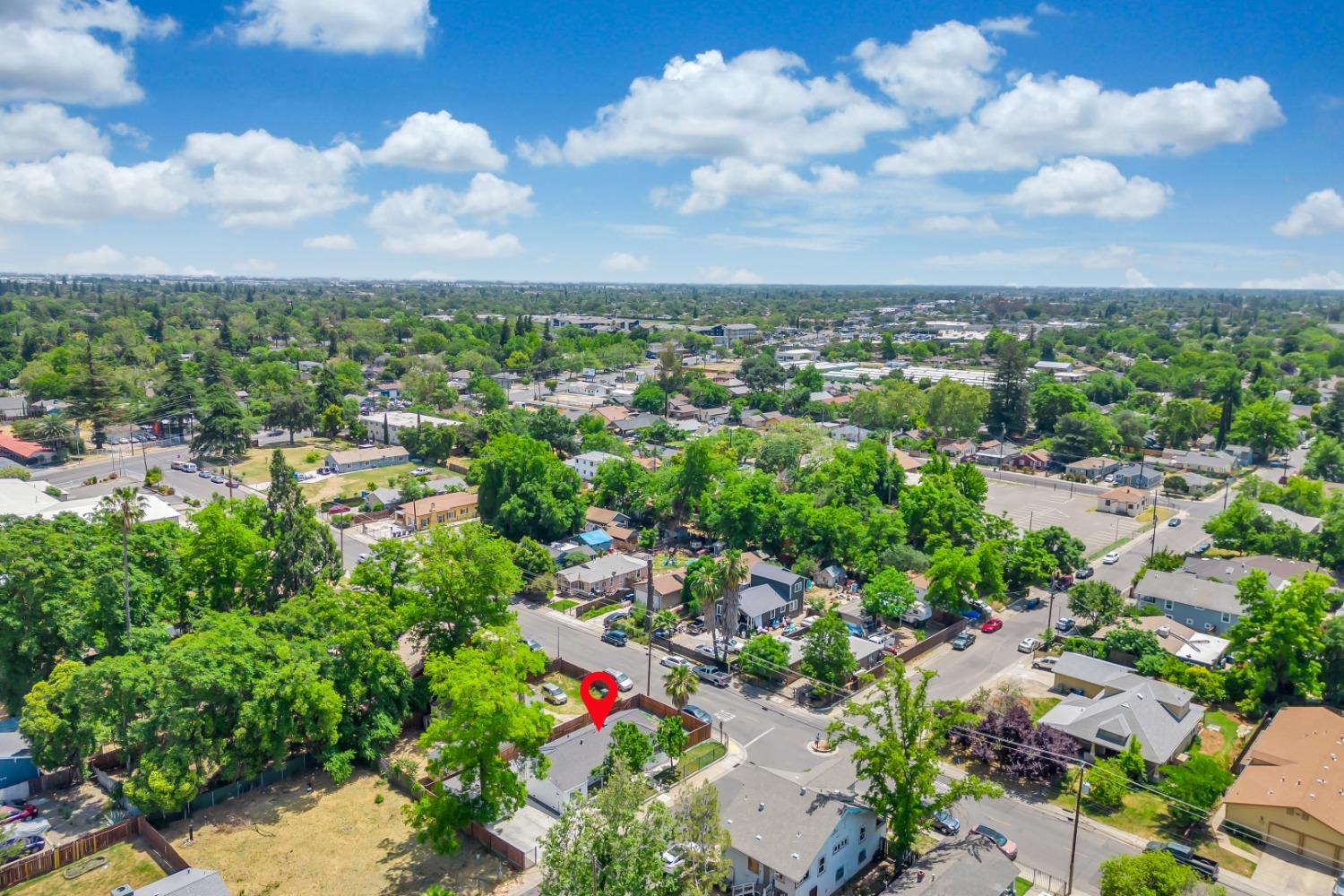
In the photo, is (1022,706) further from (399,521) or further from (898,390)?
(898,390)

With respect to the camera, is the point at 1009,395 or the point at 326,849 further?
the point at 1009,395

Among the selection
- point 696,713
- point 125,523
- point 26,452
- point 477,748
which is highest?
point 125,523

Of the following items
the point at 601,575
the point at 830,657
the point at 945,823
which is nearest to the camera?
the point at 945,823

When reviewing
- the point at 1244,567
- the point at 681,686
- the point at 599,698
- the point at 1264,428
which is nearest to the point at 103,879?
the point at 599,698

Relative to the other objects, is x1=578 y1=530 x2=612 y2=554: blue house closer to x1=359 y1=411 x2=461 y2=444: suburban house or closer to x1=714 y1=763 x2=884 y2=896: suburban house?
x1=714 y1=763 x2=884 y2=896: suburban house

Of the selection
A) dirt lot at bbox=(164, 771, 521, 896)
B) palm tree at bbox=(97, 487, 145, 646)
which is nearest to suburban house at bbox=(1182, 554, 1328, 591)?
dirt lot at bbox=(164, 771, 521, 896)

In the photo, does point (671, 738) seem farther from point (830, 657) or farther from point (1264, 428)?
point (1264, 428)

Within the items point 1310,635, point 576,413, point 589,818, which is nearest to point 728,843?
point 589,818
